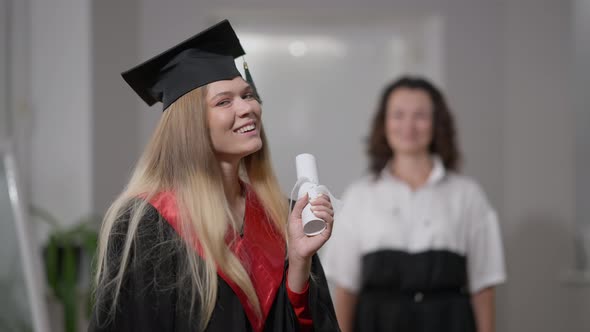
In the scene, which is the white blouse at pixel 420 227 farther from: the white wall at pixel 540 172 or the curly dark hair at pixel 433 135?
the white wall at pixel 540 172

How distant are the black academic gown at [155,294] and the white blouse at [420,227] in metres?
1.32

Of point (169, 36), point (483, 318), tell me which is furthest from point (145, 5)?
point (483, 318)

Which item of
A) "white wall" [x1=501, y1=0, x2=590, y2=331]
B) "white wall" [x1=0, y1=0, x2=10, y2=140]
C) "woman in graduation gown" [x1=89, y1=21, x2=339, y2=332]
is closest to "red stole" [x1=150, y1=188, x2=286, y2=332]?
"woman in graduation gown" [x1=89, y1=21, x2=339, y2=332]

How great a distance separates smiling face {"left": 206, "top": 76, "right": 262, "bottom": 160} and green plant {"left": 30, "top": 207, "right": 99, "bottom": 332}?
Answer: 1875 millimetres

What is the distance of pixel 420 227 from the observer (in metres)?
2.77

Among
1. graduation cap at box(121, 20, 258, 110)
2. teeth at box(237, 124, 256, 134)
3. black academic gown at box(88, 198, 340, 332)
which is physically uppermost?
graduation cap at box(121, 20, 258, 110)

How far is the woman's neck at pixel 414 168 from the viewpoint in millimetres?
2887

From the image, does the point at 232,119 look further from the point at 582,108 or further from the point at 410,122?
the point at 582,108

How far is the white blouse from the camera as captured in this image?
2746 millimetres

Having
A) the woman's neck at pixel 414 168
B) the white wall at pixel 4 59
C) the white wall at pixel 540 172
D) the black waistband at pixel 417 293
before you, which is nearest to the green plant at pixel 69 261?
the white wall at pixel 4 59

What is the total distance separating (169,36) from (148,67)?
2396 millimetres

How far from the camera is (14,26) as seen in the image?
3.52 metres

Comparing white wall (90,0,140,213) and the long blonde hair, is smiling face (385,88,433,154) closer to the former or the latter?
the long blonde hair

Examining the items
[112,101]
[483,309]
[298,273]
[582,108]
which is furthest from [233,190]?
[582,108]
